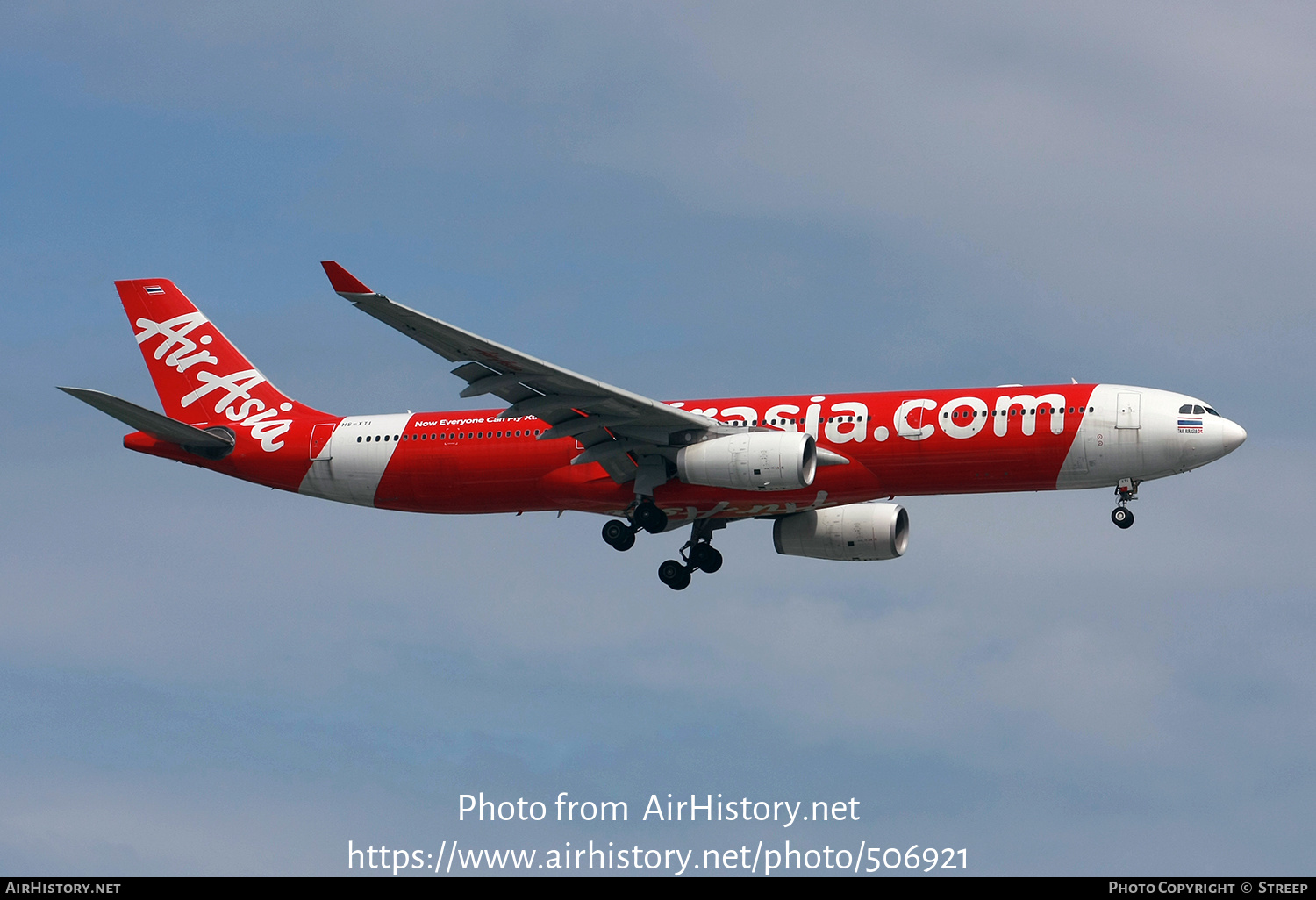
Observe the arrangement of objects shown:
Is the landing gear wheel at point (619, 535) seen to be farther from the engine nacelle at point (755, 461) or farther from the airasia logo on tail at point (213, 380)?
the airasia logo on tail at point (213, 380)

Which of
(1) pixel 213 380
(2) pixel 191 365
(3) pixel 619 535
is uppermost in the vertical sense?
(2) pixel 191 365

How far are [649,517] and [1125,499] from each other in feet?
44.5

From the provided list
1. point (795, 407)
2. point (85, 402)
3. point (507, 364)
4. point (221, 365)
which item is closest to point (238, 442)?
point (221, 365)

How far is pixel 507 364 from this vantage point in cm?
4459

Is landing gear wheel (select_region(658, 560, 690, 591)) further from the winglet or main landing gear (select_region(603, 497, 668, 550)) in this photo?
the winglet

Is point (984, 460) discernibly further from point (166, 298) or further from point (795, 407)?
point (166, 298)

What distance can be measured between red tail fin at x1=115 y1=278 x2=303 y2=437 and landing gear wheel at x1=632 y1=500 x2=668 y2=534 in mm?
12275

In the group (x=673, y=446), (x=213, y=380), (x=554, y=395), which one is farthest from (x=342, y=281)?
(x=213, y=380)

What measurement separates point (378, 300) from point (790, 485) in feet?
42.6

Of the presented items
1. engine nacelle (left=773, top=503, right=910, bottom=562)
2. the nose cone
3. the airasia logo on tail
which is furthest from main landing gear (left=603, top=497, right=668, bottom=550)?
the nose cone

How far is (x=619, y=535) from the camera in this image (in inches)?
2005

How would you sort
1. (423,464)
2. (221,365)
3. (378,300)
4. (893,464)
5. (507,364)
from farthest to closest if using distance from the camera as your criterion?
(221,365) < (423,464) < (893,464) < (507,364) < (378,300)

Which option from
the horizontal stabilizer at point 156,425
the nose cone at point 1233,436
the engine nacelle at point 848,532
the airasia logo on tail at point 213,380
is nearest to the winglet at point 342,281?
the horizontal stabilizer at point 156,425

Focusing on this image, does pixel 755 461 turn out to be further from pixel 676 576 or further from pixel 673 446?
pixel 676 576
